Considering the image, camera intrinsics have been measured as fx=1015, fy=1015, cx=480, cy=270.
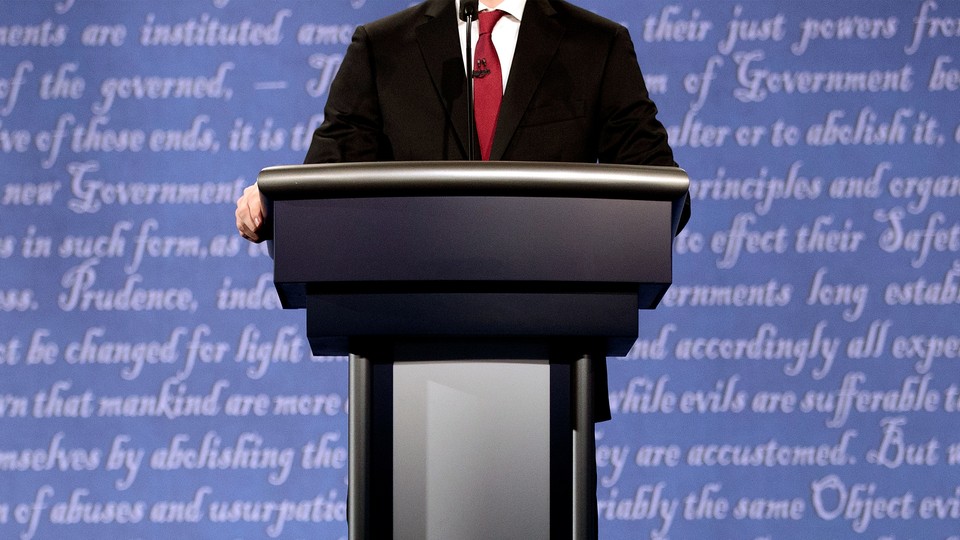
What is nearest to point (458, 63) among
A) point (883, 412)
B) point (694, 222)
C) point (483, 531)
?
point (483, 531)

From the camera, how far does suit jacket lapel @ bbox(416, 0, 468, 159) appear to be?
126 cm

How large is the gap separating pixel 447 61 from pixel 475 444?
0.56m

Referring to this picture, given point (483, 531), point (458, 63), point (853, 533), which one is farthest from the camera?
point (853, 533)

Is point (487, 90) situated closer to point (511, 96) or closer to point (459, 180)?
point (511, 96)

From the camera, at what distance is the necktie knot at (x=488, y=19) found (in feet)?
4.18

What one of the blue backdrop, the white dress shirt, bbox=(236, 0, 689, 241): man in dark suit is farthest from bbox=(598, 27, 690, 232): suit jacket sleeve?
the blue backdrop

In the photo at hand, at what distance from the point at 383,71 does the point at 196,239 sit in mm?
1489

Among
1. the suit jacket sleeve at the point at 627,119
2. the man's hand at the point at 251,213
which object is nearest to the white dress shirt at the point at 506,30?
the suit jacket sleeve at the point at 627,119

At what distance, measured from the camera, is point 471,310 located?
2.89ft

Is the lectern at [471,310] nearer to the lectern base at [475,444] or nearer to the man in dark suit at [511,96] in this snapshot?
the lectern base at [475,444]

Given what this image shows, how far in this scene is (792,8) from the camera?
2.68 m

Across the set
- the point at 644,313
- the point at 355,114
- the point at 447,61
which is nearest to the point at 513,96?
the point at 447,61

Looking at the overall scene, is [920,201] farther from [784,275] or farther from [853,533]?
[853,533]

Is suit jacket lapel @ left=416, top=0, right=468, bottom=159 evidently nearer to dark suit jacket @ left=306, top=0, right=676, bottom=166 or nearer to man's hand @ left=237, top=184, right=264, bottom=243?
dark suit jacket @ left=306, top=0, right=676, bottom=166
